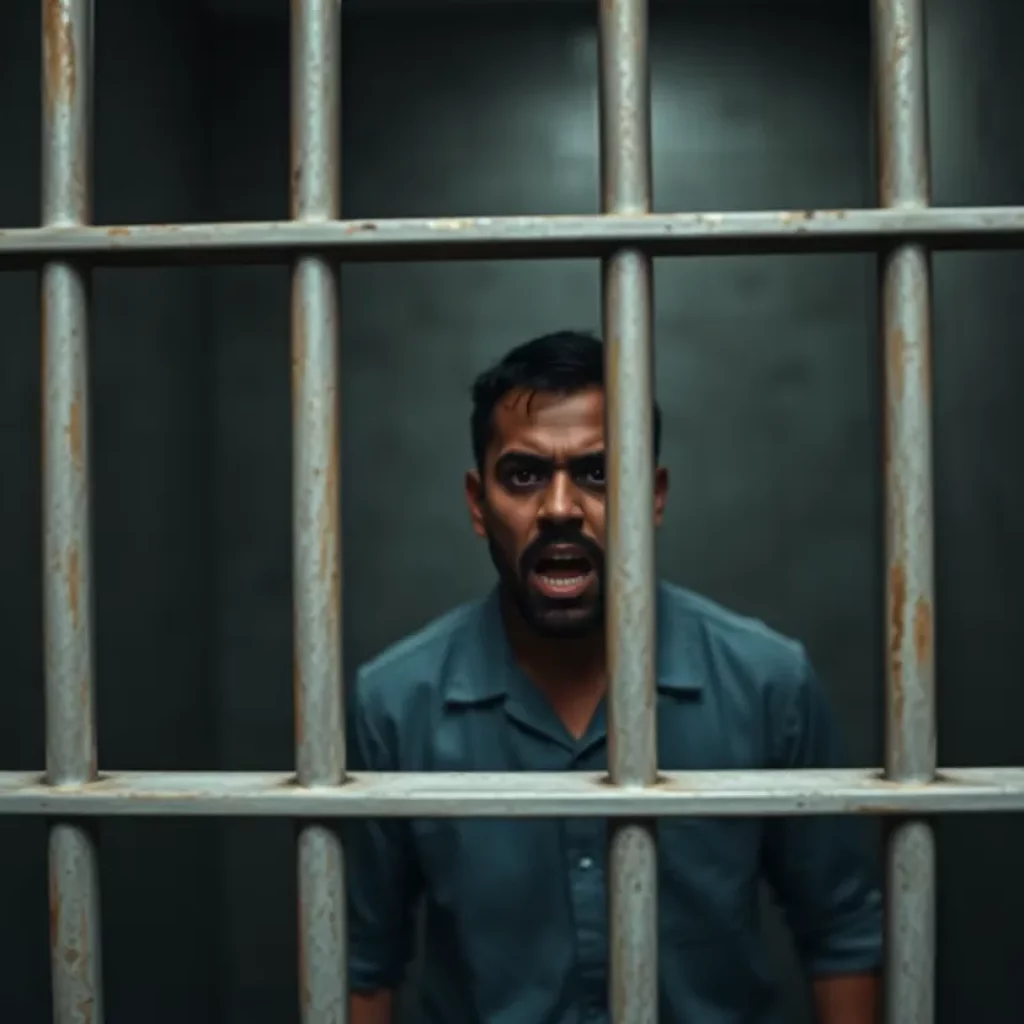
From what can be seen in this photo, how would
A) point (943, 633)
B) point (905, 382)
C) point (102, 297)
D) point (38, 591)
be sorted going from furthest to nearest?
point (943, 633)
point (102, 297)
point (38, 591)
point (905, 382)

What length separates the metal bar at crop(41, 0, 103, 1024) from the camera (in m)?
0.68

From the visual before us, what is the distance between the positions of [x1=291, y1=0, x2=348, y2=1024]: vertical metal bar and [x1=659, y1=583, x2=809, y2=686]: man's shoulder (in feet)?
2.85

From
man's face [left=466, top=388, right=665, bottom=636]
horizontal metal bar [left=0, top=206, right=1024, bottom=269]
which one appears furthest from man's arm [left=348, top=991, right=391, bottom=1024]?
horizontal metal bar [left=0, top=206, right=1024, bottom=269]

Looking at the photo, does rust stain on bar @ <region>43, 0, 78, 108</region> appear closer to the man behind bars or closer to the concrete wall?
the man behind bars

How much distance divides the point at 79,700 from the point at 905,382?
0.48 metres

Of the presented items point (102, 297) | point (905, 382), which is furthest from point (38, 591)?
point (905, 382)

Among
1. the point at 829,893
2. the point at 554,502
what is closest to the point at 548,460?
the point at 554,502

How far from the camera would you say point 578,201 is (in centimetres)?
300

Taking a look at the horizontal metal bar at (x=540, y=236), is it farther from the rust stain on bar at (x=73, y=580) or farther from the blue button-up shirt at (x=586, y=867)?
the blue button-up shirt at (x=586, y=867)

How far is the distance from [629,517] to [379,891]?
90 centimetres

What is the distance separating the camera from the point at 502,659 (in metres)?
1.52

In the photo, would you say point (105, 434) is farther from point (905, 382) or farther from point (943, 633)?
point (905, 382)

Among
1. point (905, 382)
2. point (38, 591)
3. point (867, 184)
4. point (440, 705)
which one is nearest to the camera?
point (905, 382)

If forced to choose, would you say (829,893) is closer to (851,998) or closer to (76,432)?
(851,998)
